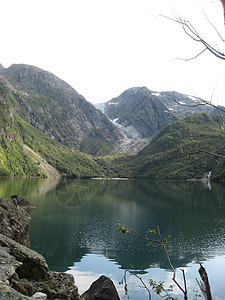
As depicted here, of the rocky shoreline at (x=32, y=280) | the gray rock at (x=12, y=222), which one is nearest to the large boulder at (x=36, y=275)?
the rocky shoreline at (x=32, y=280)

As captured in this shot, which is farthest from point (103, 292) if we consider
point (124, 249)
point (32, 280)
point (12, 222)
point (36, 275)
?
point (124, 249)

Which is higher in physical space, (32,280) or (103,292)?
(32,280)

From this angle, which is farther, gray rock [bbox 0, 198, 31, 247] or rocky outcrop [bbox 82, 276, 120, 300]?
gray rock [bbox 0, 198, 31, 247]

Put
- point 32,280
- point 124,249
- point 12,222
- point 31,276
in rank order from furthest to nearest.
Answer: point 124,249, point 12,222, point 31,276, point 32,280

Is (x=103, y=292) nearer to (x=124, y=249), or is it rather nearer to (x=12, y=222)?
(x=12, y=222)

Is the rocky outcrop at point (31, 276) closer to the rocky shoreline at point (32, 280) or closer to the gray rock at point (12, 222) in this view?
the rocky shoreline at point (32, 280)

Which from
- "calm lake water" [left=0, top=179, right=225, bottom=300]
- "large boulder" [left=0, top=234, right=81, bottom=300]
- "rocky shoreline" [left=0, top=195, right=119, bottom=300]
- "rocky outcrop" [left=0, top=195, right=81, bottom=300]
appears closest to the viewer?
"rocky shoreline" [left=0, top=195, right=119, bottom=300]

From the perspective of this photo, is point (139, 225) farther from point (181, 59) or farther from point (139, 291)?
point (181, 59)

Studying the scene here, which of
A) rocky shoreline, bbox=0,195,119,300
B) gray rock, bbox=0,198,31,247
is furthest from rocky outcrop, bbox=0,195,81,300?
gray rock, bbox=0,198,31,247

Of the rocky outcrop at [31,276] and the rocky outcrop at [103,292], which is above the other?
the rocky outcrop at [31,276]

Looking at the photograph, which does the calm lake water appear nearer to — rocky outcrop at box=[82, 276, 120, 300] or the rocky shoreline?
rocky outcrop at box=[82, 276, 120, 300]

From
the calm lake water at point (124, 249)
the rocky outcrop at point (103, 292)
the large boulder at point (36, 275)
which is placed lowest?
the calm lake water at point (124, 249)

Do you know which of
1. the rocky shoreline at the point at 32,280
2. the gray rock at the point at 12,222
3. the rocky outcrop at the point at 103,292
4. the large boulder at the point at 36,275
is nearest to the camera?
the rocky shoreline at the point at 32,280

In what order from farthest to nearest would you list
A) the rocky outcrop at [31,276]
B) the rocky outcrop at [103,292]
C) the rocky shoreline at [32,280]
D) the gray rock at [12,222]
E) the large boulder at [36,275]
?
1. the gray rock at [12,222]
2. the rocky outcrop at [103,292]
3. the large boulder at [36,275]
4. the rocky outcrop at [31,276]
5. the rocky shoreline at [32,280]
